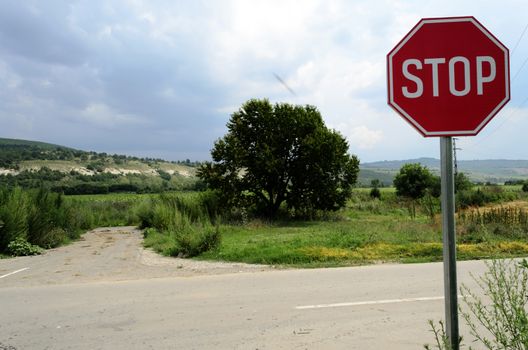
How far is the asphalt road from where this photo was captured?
18.8 ft

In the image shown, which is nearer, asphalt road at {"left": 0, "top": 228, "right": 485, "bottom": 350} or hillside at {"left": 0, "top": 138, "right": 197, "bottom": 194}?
asphalt road at {"left": 0, "top": 228, "right": 485, "bottom": 350}

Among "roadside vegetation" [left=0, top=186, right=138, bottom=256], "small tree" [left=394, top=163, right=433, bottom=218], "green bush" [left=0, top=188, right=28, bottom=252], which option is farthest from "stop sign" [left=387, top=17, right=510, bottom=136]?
"small tree" [left=394, top=163, right=433, bottom=218]

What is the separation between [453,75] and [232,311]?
18.1ft

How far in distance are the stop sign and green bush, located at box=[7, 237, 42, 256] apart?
740 inches

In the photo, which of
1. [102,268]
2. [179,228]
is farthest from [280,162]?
[102,268]

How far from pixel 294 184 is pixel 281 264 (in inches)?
795

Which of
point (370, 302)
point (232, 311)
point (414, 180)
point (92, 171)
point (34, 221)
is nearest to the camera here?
point (232, 311)

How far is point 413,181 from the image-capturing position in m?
50.3

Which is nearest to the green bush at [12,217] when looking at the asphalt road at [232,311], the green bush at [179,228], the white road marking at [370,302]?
the green bush at [179,228]

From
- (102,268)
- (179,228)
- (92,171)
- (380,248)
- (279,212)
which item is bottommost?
(279,212)

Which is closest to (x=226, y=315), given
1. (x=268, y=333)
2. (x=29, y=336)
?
(x=268, y=333)

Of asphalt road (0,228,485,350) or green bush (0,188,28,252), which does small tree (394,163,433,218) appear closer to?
green bush (0,188,28,252)

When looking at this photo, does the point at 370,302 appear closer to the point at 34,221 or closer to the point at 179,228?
the point at 179,228

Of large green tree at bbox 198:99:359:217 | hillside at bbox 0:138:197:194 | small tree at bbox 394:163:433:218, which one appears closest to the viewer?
large green tree at bbox 198:99:359:217
